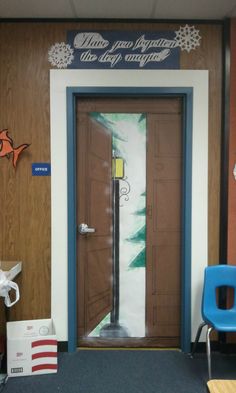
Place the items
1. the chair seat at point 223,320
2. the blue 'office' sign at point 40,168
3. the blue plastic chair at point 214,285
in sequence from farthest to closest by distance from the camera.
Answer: the blue 'office' sign at point 40,168 < the blue plastic chair at point 214,285 < the chair seat at point 223,320

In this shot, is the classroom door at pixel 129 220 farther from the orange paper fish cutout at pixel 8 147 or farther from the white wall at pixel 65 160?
the orange paper fish cutout at pixel 8 147

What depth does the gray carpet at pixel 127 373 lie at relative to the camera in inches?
89.4

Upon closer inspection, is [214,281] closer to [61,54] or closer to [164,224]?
[164,224]

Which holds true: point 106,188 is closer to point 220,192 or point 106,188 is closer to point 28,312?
point 220,192

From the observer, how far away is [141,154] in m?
2.77

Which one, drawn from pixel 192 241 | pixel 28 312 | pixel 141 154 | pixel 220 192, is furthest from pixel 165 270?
pixel 28 312

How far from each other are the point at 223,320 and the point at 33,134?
200 centimetres

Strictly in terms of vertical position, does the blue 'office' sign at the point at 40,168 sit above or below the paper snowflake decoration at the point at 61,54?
below

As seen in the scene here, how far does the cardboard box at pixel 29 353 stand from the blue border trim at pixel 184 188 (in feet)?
1.00

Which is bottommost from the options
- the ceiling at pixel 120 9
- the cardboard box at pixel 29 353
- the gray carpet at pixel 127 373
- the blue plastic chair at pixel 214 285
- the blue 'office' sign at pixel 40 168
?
the gray carpet at pixel 127 373

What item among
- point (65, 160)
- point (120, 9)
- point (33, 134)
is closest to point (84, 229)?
point (65, 160)

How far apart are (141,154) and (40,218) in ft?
3.19

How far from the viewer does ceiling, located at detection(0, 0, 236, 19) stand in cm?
240

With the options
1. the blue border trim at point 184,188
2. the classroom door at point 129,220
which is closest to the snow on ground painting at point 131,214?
the classroom door at point 129,220
